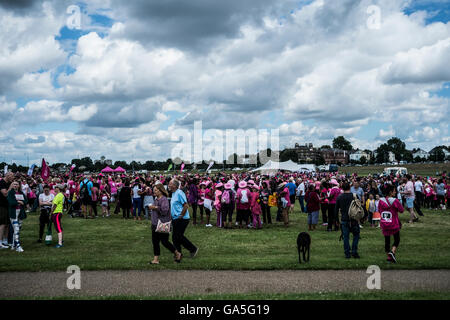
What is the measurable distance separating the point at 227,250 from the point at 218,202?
15.5ft

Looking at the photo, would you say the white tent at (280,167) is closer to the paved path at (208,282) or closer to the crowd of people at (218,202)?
the crowd of people at (218,202)

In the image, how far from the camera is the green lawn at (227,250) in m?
8.05

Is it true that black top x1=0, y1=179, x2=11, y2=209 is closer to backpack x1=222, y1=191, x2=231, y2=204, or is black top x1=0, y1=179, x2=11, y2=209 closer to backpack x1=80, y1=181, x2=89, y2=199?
backpack x1=222, y1=191, x2=231, y2=204

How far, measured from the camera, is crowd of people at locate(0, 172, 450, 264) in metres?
8.62

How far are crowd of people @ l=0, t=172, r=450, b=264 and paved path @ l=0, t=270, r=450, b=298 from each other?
44.6 inches

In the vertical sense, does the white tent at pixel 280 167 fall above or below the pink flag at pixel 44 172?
above

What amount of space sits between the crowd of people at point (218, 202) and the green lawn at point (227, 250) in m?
0.48

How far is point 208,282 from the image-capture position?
6832mm

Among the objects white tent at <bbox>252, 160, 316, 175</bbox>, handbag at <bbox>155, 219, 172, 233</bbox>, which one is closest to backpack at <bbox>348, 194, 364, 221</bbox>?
handbag at <bbox>155, 219, 172, 233</bbox>

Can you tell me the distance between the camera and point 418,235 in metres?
12.6

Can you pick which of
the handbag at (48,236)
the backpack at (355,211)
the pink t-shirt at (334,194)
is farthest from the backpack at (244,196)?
the handbag at (48,236)

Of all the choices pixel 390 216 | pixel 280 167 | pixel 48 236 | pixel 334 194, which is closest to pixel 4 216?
pixel 48 236
